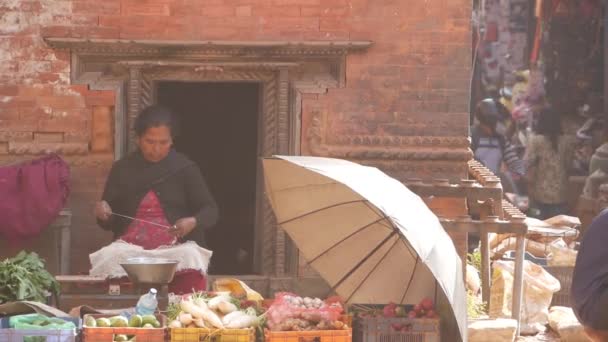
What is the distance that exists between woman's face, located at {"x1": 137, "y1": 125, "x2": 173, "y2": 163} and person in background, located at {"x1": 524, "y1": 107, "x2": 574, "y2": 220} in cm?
1112

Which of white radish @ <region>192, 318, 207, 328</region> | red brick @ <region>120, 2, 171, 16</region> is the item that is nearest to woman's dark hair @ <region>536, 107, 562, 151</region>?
red brick @ <region>120, 2, 171, 16</region>

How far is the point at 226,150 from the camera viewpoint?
13.7 metres

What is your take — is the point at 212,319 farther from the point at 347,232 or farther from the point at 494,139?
the point at 494,139

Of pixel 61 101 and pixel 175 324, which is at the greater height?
pixel 61 101

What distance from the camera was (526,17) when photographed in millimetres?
21391

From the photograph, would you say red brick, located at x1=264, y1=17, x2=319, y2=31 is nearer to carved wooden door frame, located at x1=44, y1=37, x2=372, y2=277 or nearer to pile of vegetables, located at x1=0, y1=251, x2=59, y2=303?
carved wooden door frame, located at x1=44, y1=37, x2=372, y2=277

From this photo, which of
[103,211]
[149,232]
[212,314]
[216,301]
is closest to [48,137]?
[103,211]

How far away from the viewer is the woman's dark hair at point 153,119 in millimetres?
10484

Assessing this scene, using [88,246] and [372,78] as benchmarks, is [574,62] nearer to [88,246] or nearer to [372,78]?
[372,78]

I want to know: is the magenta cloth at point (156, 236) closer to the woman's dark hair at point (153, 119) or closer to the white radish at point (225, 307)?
the woman's dark hair at point (153, 119)

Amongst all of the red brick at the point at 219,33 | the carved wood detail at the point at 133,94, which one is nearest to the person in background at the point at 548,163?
the red brick at the point at 219,33

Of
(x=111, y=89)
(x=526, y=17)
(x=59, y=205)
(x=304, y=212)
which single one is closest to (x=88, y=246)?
(x=59, y=205)

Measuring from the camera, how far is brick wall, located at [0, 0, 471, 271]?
11375 mm

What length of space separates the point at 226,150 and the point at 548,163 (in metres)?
8.51
